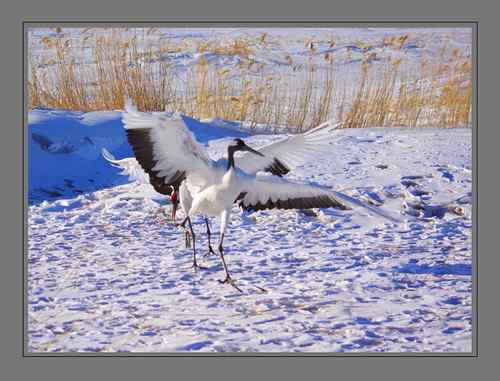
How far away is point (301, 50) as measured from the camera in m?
9.08

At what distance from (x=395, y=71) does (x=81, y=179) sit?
3.72 m

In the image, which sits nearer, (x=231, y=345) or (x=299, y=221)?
(x=231, y=345)

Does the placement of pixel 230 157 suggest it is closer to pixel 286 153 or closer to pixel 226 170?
pixel 226 170

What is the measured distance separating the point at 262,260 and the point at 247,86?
14.0 feet

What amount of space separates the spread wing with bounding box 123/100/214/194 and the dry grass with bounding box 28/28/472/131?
3294mm

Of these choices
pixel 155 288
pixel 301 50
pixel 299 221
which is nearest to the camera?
pixel 155 288

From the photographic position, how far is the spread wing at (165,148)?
504 centimetres

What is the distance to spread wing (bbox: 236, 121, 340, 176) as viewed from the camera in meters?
5.69

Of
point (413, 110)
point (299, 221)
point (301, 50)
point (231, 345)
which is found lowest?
point (231, 345)

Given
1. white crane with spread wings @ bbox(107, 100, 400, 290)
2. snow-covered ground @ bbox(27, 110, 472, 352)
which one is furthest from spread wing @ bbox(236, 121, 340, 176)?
snow-covered ground @ bbox(27, 110, 472, 352)

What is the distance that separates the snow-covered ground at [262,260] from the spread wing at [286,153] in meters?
0.66

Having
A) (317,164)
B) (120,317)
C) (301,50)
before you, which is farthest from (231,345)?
(301,50)

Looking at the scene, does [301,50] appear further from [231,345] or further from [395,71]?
[231,345]

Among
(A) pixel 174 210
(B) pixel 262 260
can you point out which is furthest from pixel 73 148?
(B) pixel 262 260
